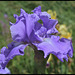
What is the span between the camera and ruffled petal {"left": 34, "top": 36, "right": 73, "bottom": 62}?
74cm

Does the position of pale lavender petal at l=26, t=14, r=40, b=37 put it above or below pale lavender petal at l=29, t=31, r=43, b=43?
above

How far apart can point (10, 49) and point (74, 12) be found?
279 centimetres

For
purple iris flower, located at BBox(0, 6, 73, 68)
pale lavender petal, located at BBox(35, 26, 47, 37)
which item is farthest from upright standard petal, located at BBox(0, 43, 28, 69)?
pale lavender petal, located at BBox(35, 26, 47, 37)

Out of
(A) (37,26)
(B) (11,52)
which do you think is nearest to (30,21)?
(A) (37,26)

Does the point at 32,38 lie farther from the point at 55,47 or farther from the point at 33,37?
the point at 55,47

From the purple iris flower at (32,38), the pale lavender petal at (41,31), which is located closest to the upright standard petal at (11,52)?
the purple iris flower at (32,38)

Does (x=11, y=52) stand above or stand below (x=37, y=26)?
below

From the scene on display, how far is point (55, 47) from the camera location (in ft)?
2.52

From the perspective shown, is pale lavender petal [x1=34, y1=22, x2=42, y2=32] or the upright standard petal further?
pale lavender petal [x1=34, y1=22, x2=42, y2=32]

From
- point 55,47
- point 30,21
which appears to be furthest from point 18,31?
point 55,47

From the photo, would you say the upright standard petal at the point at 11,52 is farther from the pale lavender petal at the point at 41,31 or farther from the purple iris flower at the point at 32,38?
the pale lavender petal at the point at 41,31

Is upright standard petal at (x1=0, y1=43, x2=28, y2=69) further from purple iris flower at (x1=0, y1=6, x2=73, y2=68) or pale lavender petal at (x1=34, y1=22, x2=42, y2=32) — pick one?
pale lavender petal at (x1=34, y1=22, x2=42, y2=32)

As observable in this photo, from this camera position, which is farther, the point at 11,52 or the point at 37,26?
the point at 37,26

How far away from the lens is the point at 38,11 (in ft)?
3.00
